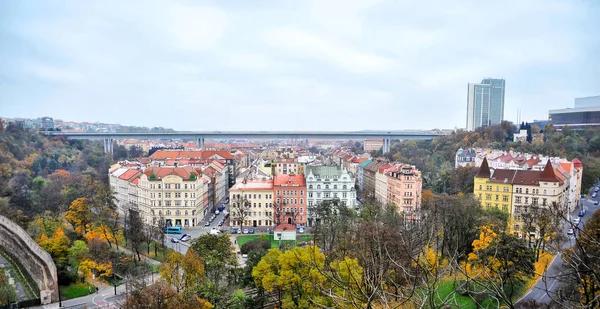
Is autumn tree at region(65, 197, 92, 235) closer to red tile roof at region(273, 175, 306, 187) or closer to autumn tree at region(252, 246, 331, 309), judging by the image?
red tile roof at region(273, 175, 306, 187)

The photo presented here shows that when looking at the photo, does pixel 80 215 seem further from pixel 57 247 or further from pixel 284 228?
pixel 284 228

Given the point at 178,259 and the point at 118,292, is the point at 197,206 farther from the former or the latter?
the point at 178,259

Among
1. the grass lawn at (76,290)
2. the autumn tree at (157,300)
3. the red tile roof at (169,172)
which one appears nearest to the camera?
the autumn tree at (157,300)

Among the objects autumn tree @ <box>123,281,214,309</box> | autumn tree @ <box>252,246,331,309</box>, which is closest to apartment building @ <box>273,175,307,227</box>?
autumn tree @ <box>252,246,331,309</box>

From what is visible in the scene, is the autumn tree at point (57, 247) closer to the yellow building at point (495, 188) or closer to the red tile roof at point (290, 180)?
the red tile roof at point (290, 180)

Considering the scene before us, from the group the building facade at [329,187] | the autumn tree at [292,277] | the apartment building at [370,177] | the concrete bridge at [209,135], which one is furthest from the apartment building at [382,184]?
the concrete bridge at [209,135]

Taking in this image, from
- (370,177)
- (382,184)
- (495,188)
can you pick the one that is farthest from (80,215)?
(495,188)

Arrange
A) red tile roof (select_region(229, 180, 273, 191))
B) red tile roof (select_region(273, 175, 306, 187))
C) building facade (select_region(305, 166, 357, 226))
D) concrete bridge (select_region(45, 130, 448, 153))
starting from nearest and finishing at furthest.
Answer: red tile roof (select_region(229, 180, 273, 191)) → red tile roof (select_region(273, 175, 306, 187)) → building facade (select_region(305, 166, 357, 226)) → concrete bridge (select_region(45, 130, 448, 153))
